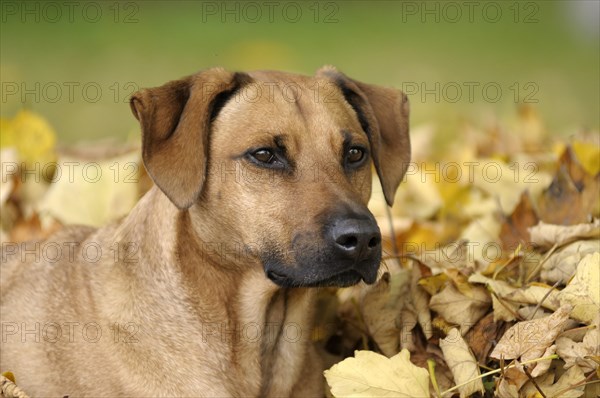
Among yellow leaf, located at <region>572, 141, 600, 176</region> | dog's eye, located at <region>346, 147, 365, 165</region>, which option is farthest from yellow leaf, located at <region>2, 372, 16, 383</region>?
yellow leaf, located at <region>572, 141, 600, 176</region>

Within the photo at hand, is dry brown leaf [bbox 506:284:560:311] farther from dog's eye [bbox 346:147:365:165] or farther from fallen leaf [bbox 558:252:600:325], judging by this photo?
dog's eye [bbox 346:147:365:165]

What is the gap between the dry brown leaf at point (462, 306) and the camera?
3.48 metres

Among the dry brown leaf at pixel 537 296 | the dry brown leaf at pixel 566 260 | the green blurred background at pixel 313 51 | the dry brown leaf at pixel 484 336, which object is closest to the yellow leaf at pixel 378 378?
the dry brown leaf at pixel 484 336

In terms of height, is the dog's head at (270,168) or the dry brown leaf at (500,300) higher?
the dog's head at (270,168)

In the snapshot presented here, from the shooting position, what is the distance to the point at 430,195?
17.5 feet

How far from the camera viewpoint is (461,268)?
3766 mm

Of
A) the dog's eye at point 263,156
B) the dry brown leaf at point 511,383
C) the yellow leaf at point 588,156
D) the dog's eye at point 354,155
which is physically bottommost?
the dry brown leaf at point 511,383

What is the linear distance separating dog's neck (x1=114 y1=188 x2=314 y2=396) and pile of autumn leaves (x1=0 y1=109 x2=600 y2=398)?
0.41 metres

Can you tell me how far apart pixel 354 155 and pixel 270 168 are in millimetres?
418

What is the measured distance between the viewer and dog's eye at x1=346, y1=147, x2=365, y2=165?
3.69 metres

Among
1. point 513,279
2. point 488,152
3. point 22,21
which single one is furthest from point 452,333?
point 22,21

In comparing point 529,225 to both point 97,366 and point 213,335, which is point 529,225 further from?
point 97,366

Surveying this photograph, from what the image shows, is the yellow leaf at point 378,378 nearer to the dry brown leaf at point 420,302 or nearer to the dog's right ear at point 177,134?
the dry brown leaf at point 420,302

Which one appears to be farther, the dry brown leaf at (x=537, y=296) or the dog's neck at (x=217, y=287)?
the dog's neck at (x=217, y=287)
